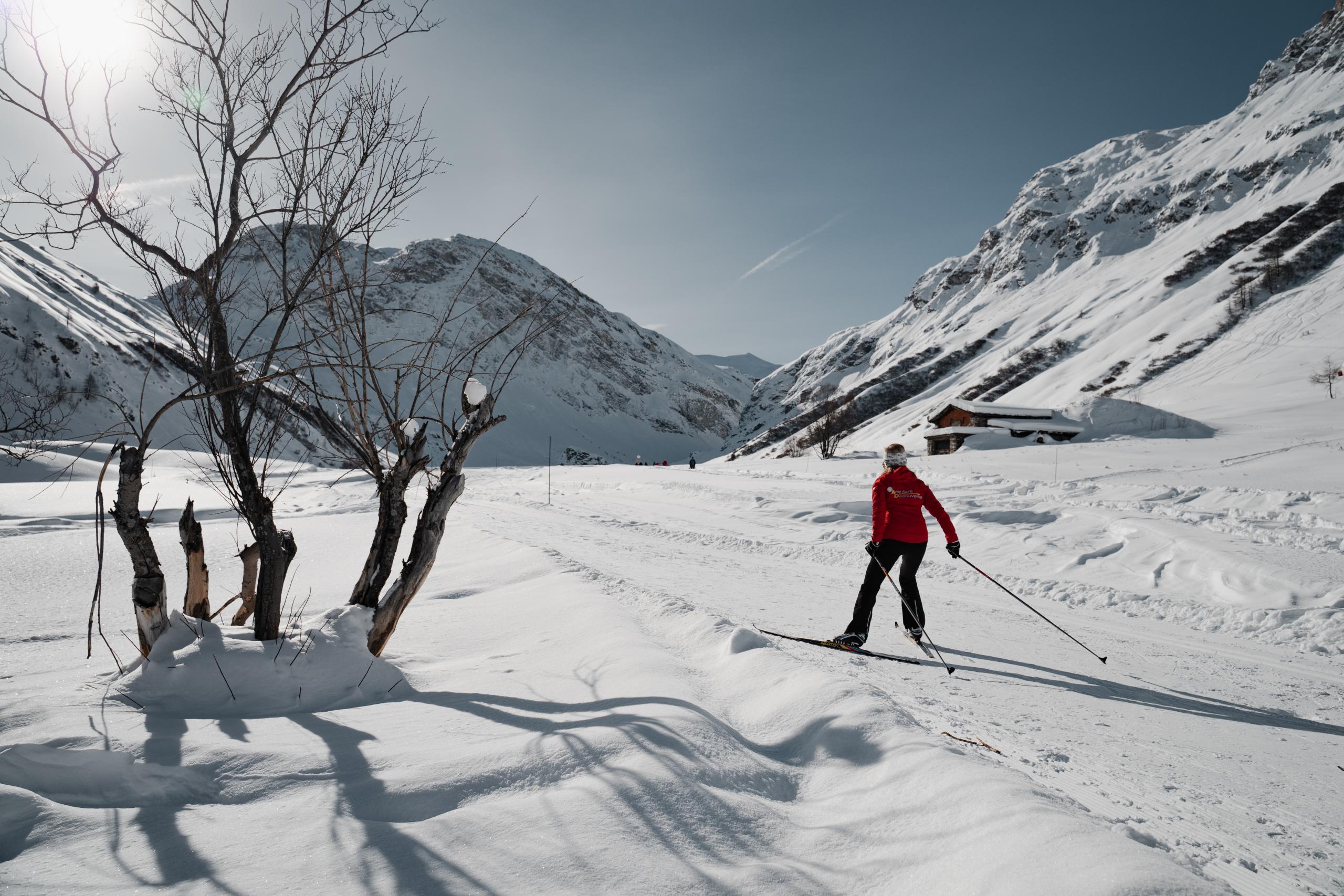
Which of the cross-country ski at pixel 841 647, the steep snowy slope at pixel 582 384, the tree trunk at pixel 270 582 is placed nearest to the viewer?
the tree trunk at pixel 270 582

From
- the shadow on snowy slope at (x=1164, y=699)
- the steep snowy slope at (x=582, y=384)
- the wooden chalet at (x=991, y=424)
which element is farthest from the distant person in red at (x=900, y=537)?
the steep snowy slope at (x=582, y=384)

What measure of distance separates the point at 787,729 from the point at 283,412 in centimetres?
406

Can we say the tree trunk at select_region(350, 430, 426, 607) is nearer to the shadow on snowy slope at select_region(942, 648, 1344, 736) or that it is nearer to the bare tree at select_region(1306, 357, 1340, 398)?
the shadow on snowy slope at select_region(942, 648, 1344, 736)

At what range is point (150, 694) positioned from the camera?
3.12 m

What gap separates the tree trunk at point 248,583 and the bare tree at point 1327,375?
42.8 m

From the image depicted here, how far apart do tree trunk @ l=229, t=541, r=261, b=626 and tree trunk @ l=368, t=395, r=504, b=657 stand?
1115 mm

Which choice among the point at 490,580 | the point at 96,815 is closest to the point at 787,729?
the point at 96,815

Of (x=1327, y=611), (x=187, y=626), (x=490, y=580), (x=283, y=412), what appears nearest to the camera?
(x=187, y=626)

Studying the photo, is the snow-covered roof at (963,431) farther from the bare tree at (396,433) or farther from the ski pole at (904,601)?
the bare tree at (396,433)

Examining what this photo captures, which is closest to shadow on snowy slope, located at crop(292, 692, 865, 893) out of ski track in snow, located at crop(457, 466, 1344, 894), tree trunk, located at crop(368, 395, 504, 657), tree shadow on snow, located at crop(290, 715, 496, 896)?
tree shadow on snow, located at crop(290, 715, 496, 896)

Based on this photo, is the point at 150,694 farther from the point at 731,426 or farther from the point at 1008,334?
the point at 731,426

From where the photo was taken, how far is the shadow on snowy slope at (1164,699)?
3.69 metres

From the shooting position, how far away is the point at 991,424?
3747 cm

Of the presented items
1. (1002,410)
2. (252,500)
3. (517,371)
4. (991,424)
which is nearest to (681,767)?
(252,500)
